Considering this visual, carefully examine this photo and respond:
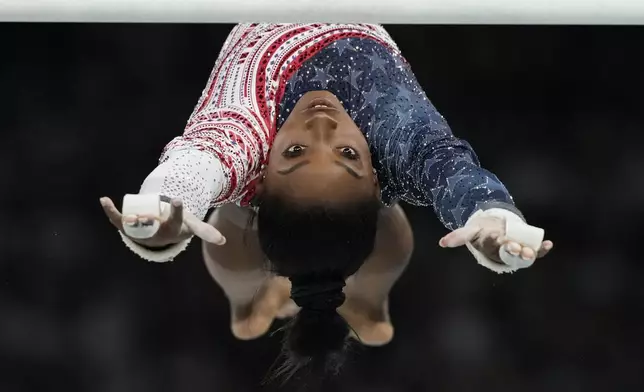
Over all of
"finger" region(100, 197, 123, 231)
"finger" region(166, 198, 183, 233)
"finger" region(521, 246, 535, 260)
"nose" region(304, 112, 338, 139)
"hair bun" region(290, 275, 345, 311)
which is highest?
"nose" region(304, 112, 338, 139)

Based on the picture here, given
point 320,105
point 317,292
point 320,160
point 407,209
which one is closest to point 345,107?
point 320,105

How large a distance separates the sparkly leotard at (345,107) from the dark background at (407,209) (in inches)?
30.7

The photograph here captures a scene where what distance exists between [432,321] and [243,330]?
0.71m

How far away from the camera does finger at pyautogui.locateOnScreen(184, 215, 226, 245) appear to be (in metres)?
0.98

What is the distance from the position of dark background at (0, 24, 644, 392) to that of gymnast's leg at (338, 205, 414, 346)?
53cm

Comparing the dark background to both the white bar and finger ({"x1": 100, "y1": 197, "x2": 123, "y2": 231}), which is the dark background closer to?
the white bar

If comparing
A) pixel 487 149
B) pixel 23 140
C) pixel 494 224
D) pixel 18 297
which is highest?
pixel 487 149

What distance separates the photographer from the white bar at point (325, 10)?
117cm

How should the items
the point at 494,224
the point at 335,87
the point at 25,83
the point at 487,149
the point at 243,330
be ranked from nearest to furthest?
the point at 494,224 → the point at 335,87 → the point at 243,330 → the point at 25,83 → the point at 487,149

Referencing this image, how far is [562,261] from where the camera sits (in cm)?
243

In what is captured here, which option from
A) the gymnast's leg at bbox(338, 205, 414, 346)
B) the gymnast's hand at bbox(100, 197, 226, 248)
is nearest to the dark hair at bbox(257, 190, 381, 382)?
the gymnast's leg at bbox(338, 205, 414, 346)

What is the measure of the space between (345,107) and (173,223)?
611 mm

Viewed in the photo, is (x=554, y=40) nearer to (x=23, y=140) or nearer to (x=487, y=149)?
(x=487, y=149)

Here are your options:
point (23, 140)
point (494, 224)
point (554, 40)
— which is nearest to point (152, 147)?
point (23, 140)
